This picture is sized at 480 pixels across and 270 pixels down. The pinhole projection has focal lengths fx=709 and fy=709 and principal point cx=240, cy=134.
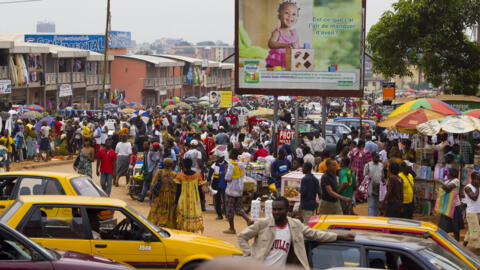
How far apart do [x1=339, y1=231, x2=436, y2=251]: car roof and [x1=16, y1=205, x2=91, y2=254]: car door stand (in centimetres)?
326

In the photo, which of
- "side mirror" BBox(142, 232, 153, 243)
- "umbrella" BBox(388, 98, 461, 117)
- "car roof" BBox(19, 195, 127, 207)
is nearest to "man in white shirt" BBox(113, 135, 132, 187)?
"umbrella" BBox(388, 98, 461, 117)

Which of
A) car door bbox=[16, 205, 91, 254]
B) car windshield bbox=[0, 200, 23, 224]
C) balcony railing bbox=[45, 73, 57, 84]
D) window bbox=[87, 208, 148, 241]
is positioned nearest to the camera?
car windshield bbox=[0, 200, 23, 224]

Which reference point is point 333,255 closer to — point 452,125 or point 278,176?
→ point 278,176

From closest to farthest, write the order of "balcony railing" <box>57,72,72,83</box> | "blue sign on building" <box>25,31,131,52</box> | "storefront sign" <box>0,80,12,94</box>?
"storefront sign" <box>0,80,12,94</box>
"balcony railing" <box>57,72,72,83</box>
"blue sign on building" <box>25,31,131,52</box>

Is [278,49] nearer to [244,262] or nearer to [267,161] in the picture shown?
[267,161]

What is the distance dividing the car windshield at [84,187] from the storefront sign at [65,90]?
1608 inches

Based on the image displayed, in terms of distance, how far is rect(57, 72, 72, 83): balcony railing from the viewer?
5141 cm

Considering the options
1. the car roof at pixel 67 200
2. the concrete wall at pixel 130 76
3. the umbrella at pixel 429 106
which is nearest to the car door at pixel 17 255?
the car roof at pixel 67 200

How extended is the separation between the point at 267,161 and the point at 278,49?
16.2 ft

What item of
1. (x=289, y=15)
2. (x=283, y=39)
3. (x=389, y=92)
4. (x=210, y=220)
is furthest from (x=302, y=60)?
(x=389, y=92)

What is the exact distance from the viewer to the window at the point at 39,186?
10086 millimetres

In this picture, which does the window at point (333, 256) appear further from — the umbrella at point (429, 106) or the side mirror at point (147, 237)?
the umbrella at point (429, 106)

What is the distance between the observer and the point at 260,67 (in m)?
20.8

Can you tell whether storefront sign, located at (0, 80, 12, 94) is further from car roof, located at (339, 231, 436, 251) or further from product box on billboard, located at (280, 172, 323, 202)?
car roof, located at (339, 231, 436, 251)
